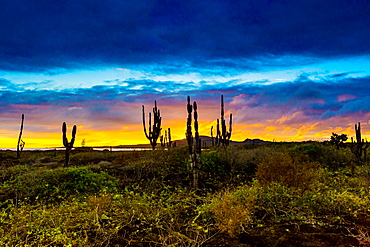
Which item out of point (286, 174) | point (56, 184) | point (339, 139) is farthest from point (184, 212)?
point (339, 139)

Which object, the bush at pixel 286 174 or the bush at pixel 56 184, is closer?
the bush at pixel 286 174

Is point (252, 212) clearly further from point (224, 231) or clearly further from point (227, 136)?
point (227, 136)

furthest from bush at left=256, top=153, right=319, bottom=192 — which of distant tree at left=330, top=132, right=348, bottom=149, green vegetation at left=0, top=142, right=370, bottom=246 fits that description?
distant tree at left=330, top=132, right=348, bottom=149

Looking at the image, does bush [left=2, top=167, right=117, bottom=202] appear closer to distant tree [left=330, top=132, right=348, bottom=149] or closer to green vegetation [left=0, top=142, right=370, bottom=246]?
green vegetation [left=0, top=142, right=370, bottom=246]

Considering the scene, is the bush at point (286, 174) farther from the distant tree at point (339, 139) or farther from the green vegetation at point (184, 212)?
the distant tree at point (339, 139)

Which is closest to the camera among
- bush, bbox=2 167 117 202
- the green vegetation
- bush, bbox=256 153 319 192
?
the green vegetation

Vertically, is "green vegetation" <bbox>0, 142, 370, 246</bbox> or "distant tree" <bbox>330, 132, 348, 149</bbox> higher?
"distant tree" <bbox>330, 132, 348, 149</bbox>

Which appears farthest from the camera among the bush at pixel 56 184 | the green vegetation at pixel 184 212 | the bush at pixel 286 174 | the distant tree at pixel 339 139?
the distant tree at pixel 339 139

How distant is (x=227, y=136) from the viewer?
2173cm

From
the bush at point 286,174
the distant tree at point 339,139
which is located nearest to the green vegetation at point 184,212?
the bush at point 286,174

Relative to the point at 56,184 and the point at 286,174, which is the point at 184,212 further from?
the point at 56,184

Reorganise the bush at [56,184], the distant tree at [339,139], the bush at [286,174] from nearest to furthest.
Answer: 1. the bush at [286,174]
2. the bush at [56,184]
3. the distant tree at [339,139]

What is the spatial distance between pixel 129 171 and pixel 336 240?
1014 cm

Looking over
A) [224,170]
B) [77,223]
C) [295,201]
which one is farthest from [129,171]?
[295,201]
